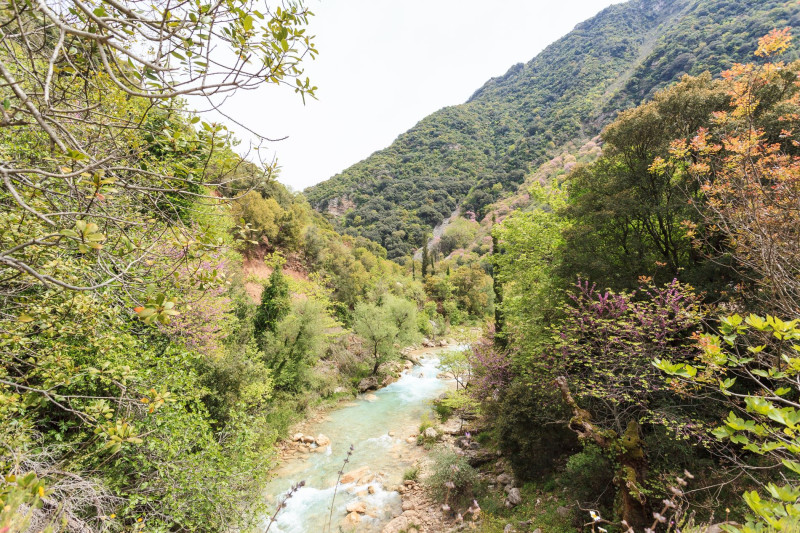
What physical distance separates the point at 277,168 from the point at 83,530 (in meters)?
4.88

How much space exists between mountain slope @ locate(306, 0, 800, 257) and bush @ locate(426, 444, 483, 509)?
43928mm

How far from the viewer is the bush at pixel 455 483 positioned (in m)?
8.31

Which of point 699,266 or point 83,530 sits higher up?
point 83,530

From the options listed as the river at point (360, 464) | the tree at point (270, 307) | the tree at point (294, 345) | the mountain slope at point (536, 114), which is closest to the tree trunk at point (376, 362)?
the river at point (360, 464)

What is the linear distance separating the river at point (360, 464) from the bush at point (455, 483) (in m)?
Answer: 1.23

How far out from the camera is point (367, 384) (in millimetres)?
18516

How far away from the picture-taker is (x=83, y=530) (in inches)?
147

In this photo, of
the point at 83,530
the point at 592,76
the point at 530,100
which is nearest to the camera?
the point at 83,530

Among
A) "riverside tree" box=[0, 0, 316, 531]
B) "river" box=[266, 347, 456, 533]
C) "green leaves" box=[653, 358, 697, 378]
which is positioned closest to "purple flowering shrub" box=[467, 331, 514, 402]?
"river" box=[266, 347, 456, 533]

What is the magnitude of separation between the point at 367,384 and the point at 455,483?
1072cm

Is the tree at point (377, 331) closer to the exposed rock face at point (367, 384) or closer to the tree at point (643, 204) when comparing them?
the exposed rock face at point (367, 384)

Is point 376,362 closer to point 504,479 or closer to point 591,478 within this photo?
point 504,479

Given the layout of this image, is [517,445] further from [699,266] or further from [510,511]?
[699,266]

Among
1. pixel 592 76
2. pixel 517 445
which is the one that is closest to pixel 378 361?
pixel 517 445
